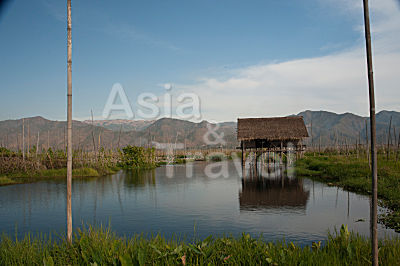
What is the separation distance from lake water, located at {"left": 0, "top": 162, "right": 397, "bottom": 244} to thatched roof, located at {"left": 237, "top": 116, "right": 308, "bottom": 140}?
6.58 meters

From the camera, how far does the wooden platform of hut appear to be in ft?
74.8

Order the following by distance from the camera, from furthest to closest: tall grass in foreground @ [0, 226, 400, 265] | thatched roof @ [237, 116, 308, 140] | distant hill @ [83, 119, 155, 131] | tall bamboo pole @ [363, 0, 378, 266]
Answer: distant hill @ [83, 119, 155, 131] → thatched roof @ [237, 116, 308, 140] → tall grass in foreground @ [0, 226, 400, 265] → tall bamboo pole @ [363, 0, 378, 266]

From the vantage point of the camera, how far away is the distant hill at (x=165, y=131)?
6750 centimetres

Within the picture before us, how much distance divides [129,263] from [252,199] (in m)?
8.89

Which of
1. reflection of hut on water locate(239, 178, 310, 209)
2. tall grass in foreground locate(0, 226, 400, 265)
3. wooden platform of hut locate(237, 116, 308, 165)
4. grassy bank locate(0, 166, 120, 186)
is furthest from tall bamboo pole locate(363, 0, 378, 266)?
wooden platform of hut locate(237, 116, 308, 165)

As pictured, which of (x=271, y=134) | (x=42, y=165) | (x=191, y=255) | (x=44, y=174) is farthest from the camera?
(x=271, y=134)

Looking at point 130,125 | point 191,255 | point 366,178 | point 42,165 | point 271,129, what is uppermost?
point 130,125

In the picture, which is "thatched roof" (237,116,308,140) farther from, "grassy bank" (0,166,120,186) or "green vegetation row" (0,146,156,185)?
"green vegetation row" (0,146,156,185)

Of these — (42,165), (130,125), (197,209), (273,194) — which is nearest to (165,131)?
(130,125)

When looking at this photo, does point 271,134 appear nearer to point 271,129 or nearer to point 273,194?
point 271,129

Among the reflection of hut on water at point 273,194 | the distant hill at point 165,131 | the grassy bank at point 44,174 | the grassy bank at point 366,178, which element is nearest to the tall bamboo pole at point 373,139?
the grassy bank at point 366,178

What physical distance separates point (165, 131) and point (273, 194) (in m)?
82.3

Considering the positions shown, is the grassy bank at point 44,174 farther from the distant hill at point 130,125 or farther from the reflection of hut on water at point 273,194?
the distant hill at point 130,125

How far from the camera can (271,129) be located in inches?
925
